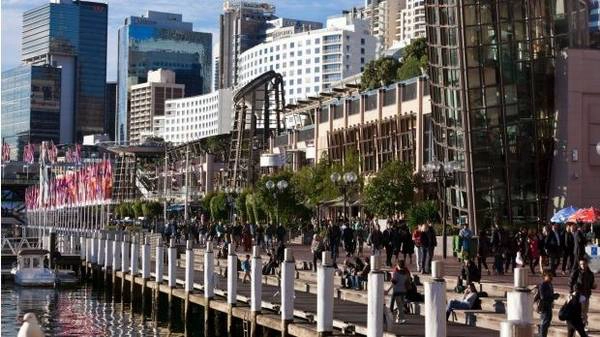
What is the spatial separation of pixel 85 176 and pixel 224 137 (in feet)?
205

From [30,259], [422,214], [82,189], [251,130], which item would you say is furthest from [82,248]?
[251,130]

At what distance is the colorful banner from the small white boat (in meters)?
51.1

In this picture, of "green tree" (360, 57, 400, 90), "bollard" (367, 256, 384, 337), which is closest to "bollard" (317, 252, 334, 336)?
"bollard" (367, 256, 384, 337)

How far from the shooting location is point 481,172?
63031 millimetres

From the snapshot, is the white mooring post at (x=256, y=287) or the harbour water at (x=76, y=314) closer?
the white mooring post at (x=256, y=287)

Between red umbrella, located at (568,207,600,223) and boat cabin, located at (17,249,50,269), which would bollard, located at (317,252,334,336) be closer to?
red umbrella, located at (568,207,600,223)

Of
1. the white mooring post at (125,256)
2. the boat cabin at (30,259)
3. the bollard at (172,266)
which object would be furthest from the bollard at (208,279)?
the boat cabin at (30,259)

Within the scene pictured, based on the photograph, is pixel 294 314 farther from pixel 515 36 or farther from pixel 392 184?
pixel 392 184

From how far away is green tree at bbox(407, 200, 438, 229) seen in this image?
213 ft

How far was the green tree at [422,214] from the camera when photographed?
2554 inches

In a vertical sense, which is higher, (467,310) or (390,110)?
(390,110)

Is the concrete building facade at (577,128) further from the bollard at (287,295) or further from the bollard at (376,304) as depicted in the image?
the bollard at (376,304)

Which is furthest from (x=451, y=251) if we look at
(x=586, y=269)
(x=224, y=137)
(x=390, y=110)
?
(x=224, y=137)

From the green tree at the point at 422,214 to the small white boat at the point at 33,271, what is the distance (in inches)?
869
